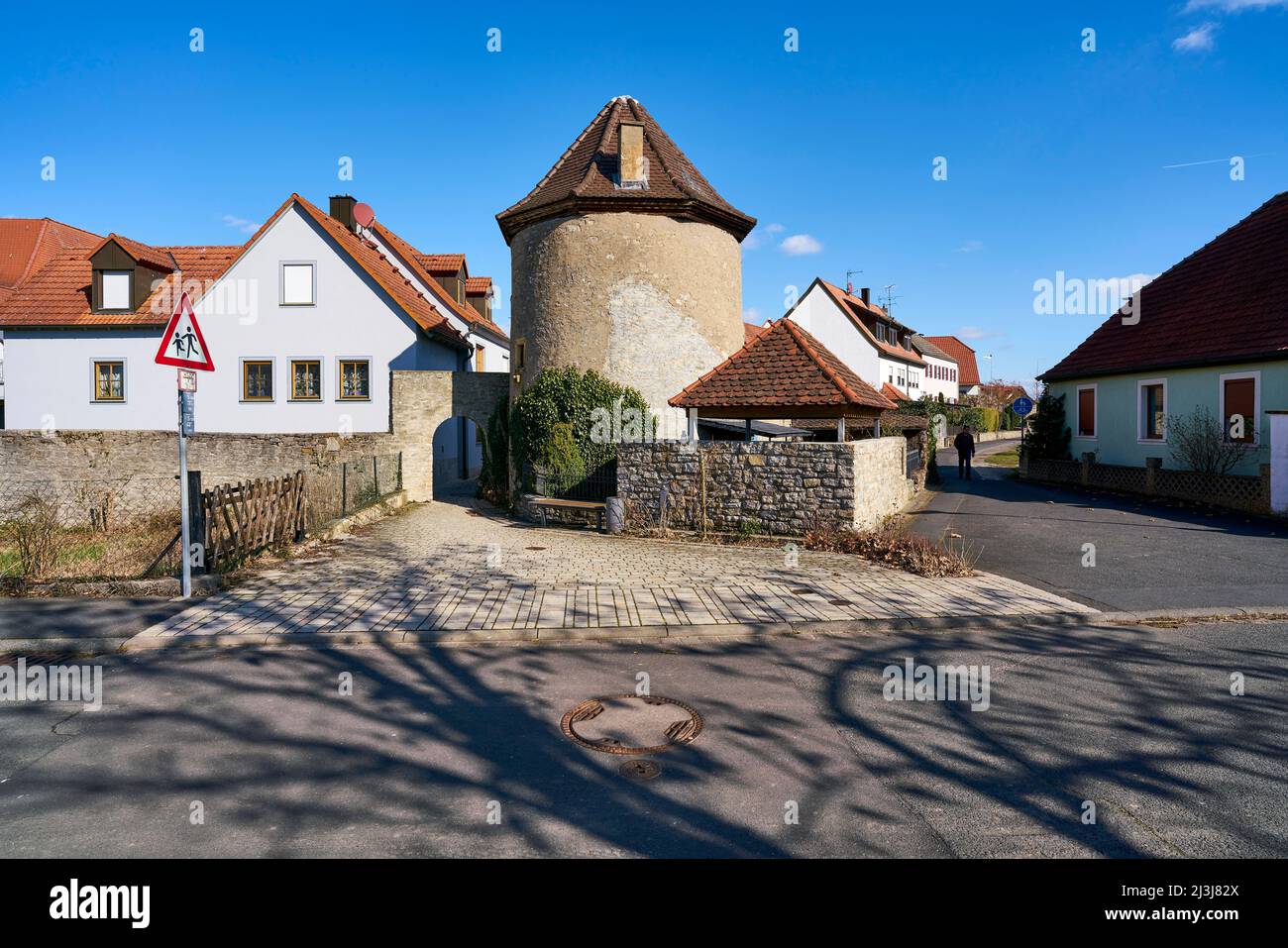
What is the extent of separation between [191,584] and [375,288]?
58.4 ft

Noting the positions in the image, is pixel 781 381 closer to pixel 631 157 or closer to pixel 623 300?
pixel 623 300

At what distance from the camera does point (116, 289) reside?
27.4m

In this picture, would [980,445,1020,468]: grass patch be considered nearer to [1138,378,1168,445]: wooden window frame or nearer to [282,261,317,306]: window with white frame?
[1138,378,1168,445]: wooden window frame

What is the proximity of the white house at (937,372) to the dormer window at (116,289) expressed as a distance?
56.2 meters

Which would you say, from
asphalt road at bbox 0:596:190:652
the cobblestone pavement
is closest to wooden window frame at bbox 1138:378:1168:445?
the cobblestone pavement

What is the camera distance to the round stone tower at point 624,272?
61.6 feet

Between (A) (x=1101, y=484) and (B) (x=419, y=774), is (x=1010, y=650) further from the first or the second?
(A) (x=1101, y=484)

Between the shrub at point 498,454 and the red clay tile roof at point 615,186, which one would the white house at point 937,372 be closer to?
the red clay tile roof at point 615,186

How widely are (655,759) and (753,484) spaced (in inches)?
380

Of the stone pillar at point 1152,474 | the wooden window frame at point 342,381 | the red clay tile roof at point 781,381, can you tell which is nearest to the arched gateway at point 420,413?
the wooden window frame at point 342,381

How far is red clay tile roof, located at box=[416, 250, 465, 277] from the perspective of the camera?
107ft
